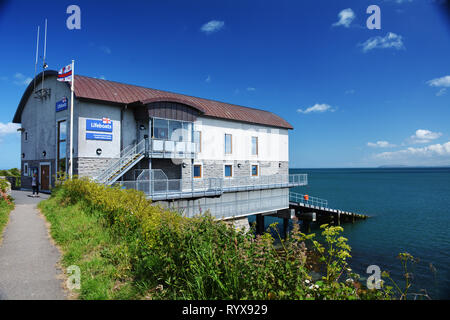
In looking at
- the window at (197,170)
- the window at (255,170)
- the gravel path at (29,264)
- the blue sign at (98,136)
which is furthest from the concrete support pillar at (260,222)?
the gravel path at (29,264)

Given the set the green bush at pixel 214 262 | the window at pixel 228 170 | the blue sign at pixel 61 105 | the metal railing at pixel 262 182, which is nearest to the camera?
the green bush at pixel 214 262

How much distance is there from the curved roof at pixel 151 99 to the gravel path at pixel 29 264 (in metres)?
11.1

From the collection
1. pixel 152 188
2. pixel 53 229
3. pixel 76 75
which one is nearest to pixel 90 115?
pixel 76 75

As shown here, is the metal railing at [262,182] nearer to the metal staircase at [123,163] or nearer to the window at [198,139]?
the window at [198,139]

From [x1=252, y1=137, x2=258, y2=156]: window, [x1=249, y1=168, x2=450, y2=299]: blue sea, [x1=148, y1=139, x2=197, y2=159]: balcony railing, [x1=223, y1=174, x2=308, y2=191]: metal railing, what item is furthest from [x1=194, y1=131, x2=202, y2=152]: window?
[x1=249, y1=168, x2=450, y2=299]: blue sea

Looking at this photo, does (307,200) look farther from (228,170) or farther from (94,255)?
(94,255)

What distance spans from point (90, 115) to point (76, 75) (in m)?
4.12

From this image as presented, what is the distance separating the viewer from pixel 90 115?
1847 cm

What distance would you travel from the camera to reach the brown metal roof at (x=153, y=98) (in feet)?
62.0

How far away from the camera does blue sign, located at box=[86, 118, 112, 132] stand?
18344mm

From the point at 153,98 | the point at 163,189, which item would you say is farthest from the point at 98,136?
the point at 163,189

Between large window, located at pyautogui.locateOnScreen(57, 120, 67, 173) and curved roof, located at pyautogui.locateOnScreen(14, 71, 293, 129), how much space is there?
3.43 meters

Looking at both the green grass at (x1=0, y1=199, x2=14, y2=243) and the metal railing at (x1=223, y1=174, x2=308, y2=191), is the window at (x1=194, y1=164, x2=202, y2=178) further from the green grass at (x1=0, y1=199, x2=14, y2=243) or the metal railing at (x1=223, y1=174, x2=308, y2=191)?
the green grass at (x1=0, y1=199, x2=14, y2=243)
